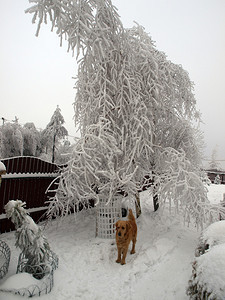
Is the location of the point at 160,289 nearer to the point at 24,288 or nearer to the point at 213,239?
the point at 213,239

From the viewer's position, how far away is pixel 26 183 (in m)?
5.99

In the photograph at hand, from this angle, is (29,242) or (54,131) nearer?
(29,242)

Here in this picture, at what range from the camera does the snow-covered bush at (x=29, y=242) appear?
3309 millimetres

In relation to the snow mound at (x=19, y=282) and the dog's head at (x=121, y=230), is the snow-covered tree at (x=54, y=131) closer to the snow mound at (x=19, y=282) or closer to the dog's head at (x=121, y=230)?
the dog's head at (x=121, y=230)

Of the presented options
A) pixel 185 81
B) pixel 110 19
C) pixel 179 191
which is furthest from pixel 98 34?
pixel 179 191

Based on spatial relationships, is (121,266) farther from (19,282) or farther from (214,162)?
(214,162)

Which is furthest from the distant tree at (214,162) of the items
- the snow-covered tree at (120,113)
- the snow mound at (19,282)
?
the snow mound at (19,282)

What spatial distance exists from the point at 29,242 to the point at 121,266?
1785mm

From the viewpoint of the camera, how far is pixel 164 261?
156 inches

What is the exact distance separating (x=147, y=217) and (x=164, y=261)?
101 inches

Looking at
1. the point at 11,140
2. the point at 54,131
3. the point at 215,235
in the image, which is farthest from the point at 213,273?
the point at 54,131

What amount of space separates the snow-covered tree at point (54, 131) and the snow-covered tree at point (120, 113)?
17.7 meters

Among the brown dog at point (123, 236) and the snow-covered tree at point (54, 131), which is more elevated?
the snow-covered tree at point (54, 131)

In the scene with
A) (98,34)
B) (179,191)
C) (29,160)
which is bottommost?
(179,191)
